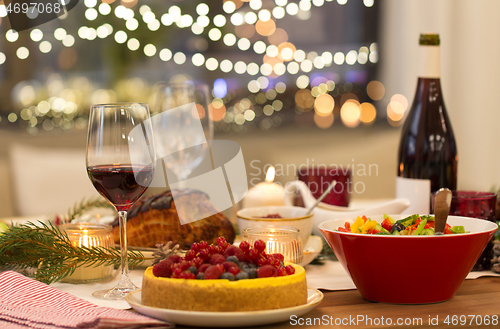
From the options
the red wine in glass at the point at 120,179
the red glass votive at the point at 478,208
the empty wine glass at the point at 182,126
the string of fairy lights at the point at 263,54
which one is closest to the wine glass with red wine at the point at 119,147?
the red wine in glass at the point at 120,179

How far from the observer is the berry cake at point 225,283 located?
0.51 meters

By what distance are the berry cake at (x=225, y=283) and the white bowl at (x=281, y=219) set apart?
27cm

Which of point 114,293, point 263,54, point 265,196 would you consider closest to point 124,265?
point 114,293

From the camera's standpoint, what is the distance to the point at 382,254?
0.61m

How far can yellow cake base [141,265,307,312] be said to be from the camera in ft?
1.67

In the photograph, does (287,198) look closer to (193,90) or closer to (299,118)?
(193,90)

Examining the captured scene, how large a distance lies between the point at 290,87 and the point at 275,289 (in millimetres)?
2503

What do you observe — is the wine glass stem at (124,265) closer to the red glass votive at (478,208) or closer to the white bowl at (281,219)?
the white bowl at (281,219)

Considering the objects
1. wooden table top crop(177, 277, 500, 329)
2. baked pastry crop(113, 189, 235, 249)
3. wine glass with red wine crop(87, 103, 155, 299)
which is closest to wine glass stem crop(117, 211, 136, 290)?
wine glass with red wine crop(87, 103, 155, 299)

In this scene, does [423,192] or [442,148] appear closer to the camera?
[423,192]

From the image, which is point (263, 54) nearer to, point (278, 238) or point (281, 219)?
point (281, 219)

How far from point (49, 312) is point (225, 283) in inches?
8.7

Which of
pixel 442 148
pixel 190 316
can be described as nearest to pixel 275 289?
pixel 190 316

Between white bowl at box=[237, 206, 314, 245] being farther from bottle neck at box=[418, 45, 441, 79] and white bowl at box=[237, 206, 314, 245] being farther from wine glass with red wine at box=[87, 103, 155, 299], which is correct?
bottle neck at box=[418, 45, 441, 79]
